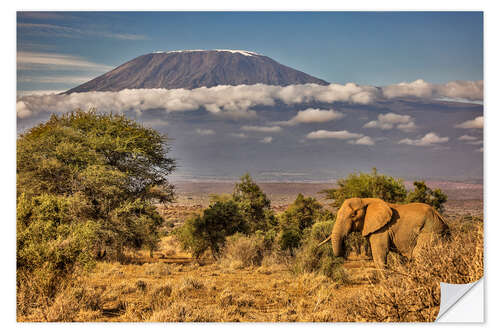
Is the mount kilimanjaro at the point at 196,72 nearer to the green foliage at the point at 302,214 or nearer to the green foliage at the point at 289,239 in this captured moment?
the green foliage at the point at 289,239

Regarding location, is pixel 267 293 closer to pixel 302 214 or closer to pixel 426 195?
pixel 426 195

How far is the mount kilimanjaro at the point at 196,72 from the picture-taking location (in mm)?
13250

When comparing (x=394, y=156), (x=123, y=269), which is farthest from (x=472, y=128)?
(x=123, y=269)

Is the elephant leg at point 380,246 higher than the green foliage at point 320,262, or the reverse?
the elephant leg at point 380,246

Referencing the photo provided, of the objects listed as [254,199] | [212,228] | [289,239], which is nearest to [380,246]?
[289,239]

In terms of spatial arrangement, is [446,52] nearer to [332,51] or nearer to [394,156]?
[332,51]

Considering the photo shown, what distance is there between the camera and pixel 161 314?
813cm

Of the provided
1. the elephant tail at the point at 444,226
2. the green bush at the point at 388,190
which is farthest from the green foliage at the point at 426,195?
the elephant tail at the point at 444,226

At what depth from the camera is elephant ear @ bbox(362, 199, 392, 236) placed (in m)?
10.4

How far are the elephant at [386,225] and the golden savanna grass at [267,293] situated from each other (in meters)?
0.54

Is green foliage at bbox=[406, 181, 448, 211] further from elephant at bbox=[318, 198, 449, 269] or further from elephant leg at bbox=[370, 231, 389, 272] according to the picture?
elephant leg at bbox=[370, 231, 389, 272]

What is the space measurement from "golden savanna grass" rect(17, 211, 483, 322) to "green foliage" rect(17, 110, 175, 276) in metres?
0.78

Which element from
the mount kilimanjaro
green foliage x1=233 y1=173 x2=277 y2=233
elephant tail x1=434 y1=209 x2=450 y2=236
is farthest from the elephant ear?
green foliage x1=233 y1=173 x2=277 y2=233

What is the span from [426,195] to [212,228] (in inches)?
291
